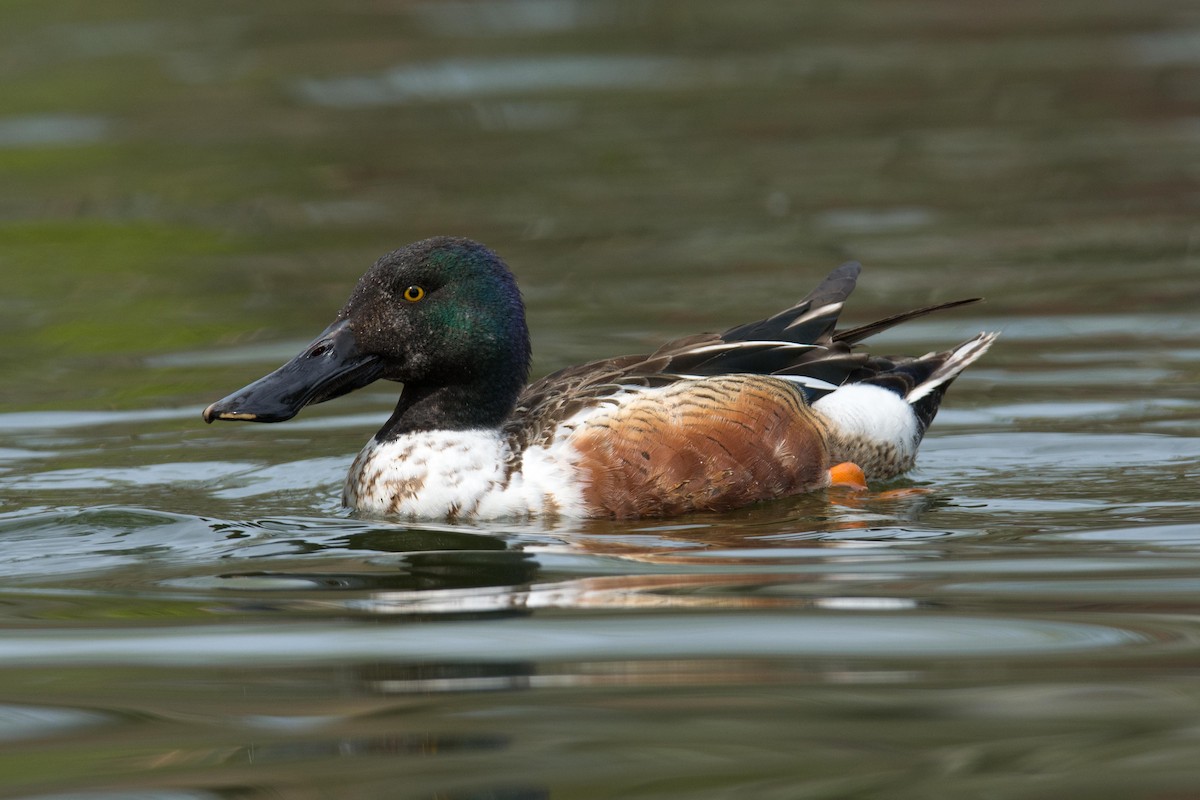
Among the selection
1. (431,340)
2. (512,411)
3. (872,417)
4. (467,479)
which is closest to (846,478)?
(872,417)

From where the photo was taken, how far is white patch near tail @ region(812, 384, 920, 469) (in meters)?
7.70

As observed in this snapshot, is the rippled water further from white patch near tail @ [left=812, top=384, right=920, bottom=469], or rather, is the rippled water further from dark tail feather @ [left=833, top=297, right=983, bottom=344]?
dark tail feather @ [left=833, top=297, right=983, bottom=344]

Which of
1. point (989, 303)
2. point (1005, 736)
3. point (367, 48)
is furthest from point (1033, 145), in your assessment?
point (1005, 736)

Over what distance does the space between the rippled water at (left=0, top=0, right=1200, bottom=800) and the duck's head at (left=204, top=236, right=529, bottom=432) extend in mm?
512

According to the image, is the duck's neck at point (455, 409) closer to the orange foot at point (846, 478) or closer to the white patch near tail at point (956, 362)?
the orange foot at point (846, 478)

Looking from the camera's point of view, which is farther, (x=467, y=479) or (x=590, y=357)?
(x=590, y=357)

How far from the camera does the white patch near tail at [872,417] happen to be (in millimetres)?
7699

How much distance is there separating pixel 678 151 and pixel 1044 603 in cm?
1049

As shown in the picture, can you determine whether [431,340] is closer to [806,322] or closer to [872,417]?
[806,322]

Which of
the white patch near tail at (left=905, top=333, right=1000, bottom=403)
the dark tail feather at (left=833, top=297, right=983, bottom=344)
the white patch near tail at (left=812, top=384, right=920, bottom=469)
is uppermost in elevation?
the dark tail feather at (left=833, top=297, right=983, bottom=344)

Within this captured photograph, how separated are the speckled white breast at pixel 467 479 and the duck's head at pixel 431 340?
123 mm

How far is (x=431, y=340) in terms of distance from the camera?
7.11m

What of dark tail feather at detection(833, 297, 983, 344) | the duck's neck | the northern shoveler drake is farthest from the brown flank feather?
dark tail feather at detection(833, 297, 983, 344)

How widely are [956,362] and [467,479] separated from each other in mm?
2354
